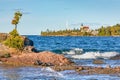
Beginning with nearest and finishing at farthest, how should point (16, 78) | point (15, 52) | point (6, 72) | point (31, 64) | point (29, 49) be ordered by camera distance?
point (16, 78), point (6, 72), point (31, 64), point (15, 52), point (29, 49)

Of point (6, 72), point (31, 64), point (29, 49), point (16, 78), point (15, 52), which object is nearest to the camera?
point (16, 78)

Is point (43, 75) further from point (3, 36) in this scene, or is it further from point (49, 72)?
point (3, 36)

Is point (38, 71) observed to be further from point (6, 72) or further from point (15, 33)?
point (15, 33)

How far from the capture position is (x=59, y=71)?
48.2 metres

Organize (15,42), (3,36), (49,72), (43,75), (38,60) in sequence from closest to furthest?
(43,75), (49,72), (38,60), (15,42), (3,36)

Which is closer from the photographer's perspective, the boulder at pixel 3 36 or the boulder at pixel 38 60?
the boulder at pixel 38 60

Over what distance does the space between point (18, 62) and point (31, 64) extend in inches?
64.2

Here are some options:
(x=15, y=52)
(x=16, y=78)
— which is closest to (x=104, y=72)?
(x=16, y=78)

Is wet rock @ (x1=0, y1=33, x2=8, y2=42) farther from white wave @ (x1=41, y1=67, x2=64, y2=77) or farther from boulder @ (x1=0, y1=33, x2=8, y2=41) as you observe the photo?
white wave @ (x1=41, y1=67, x2=64, y2=77)

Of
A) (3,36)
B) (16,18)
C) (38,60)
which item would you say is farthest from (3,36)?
(38,60)

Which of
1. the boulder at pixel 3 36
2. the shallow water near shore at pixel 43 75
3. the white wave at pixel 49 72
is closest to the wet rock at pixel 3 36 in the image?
the boulder at pixel 3 36

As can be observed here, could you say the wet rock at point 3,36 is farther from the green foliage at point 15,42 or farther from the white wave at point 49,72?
the white wave at point 49,72

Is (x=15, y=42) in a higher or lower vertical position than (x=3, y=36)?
lower

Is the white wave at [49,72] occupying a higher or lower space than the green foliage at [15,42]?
lower
